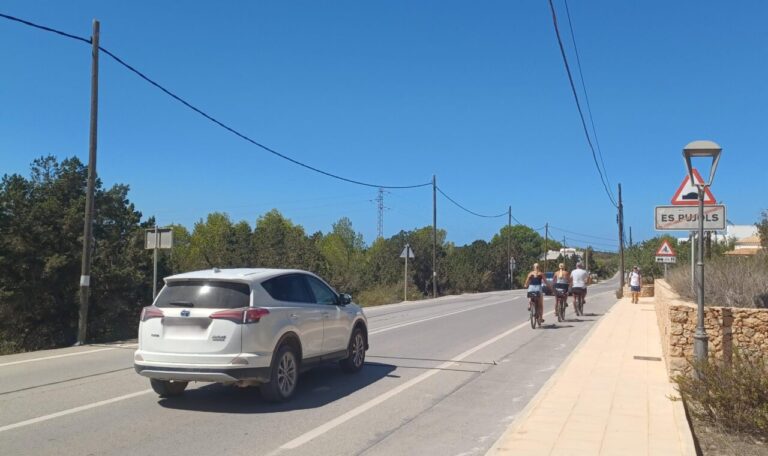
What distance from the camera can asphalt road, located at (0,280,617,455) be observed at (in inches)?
241

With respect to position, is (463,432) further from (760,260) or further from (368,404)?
(760,260)

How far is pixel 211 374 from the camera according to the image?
7285 mm

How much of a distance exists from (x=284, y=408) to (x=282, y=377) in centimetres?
41

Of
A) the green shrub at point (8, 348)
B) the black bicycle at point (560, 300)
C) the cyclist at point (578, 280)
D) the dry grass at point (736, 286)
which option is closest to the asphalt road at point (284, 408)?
the green shrub at point (8, 348)

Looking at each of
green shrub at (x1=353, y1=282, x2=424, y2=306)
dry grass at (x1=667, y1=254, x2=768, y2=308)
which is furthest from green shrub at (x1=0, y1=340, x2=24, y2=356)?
green shrub at (x1=353, y1=282, x2=424, y2=306)

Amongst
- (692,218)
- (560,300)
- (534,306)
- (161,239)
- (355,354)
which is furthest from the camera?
(560,300)

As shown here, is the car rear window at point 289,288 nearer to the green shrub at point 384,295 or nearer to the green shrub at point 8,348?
the green shrub at point 8,348

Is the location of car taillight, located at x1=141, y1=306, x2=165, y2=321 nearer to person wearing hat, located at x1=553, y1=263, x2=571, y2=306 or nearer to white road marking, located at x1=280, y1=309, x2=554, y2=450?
white road marking, located at x1=280, y1=309, x2=554, y2=450

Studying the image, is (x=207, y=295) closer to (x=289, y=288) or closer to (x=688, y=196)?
(x=289, y=288)

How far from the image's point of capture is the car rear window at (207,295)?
299 inches

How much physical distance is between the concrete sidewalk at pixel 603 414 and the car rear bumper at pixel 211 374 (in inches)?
117

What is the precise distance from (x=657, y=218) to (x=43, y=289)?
47.3 ft

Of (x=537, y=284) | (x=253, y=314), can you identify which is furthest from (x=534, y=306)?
(x=253, y=314)

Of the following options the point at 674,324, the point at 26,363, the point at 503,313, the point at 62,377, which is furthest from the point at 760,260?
the point at 26,363
